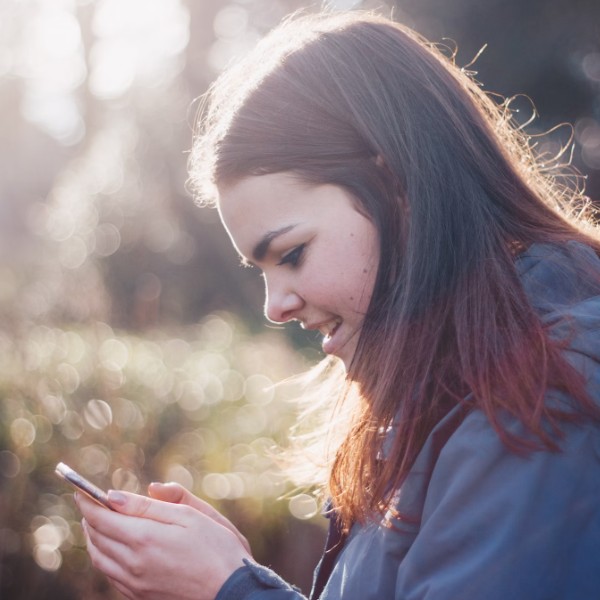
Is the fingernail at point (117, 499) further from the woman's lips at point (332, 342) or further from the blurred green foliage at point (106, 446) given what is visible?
the blurred green foliage at point (106, 446)

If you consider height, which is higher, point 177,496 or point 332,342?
point 332,342

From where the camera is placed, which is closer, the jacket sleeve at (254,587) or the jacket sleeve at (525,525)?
the jacket sleeve at (525,525)

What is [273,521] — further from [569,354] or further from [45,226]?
[45,226]

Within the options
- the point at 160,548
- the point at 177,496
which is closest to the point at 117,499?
the point at 160,548

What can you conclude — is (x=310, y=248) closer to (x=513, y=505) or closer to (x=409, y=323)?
(x=409, y=323)

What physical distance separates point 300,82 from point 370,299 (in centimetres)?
59

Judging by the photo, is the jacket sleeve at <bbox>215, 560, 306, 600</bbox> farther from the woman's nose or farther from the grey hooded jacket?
the woman's nose

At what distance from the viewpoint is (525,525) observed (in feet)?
4.17

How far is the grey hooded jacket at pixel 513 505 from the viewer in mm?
1274

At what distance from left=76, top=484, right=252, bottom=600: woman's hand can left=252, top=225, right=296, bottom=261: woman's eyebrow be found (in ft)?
2.08

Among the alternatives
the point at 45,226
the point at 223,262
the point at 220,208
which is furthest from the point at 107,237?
the point at 220,208

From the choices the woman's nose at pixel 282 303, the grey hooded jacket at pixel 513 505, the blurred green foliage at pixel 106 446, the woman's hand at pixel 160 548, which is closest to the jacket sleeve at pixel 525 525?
the grey hooded jacket at pixel 513 505

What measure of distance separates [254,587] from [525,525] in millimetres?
649

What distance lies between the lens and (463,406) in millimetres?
1476
